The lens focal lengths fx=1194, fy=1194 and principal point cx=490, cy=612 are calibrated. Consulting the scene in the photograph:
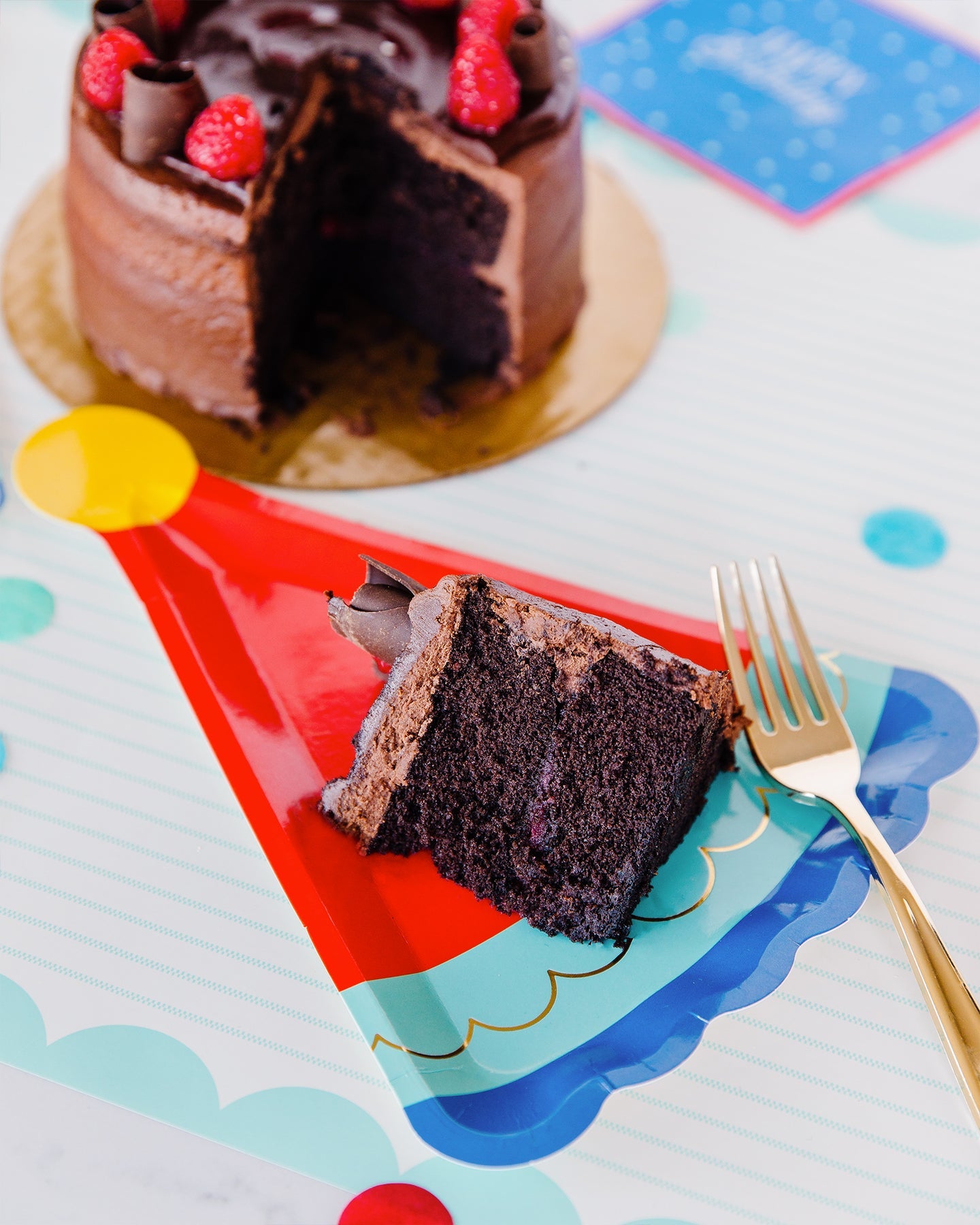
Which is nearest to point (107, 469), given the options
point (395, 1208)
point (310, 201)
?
point (310, 201)

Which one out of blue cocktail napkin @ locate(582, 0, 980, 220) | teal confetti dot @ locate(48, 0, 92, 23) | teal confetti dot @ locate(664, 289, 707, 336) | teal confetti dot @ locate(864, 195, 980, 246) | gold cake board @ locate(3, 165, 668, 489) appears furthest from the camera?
teal confetti dot @ locate(48, 0, 92, 23)

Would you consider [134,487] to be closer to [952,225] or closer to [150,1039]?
[150,1039]

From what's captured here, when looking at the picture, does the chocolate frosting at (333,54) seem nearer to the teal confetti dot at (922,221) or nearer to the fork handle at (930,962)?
the teal confetti dot at (922,221)

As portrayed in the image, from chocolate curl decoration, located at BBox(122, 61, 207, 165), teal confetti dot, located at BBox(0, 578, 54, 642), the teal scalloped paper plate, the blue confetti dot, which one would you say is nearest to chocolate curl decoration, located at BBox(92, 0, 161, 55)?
chocolate curl decoration, located at BBox(122, 61, 207, 165)

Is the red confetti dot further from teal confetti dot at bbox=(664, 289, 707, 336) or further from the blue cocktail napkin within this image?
the blue cocktail napkin

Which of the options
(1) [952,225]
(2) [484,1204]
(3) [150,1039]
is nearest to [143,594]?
(3) [150,1039]

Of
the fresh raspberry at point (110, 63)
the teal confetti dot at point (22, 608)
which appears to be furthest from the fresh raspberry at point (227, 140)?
the teal confetti dot at point (22, 608)
